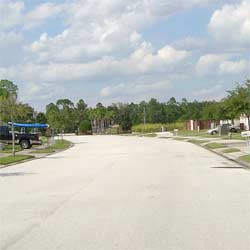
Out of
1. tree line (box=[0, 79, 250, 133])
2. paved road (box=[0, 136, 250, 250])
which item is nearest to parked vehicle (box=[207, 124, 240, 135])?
tree line (box=[0, 79, 250, 133])

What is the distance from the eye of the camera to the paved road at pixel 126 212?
913 centimetres

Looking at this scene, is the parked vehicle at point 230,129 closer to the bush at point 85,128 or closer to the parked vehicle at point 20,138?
the parked vehicle at point 20,138

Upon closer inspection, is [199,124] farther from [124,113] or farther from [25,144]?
[25,144]

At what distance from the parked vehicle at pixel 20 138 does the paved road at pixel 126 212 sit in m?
32.1

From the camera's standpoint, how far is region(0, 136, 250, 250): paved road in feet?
30.0

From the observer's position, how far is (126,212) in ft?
39.3

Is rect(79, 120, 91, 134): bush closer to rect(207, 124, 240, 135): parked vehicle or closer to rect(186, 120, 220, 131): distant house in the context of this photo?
rect(186, 120, 220, 131): distant house

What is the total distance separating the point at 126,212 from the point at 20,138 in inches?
1651

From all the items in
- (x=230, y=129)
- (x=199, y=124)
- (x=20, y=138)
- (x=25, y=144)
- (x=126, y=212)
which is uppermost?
(x=199, y=124)

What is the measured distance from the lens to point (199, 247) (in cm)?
862

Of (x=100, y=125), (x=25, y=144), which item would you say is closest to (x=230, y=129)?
(x=25, y=144)

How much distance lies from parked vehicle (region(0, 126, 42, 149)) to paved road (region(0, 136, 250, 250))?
32.1 metres

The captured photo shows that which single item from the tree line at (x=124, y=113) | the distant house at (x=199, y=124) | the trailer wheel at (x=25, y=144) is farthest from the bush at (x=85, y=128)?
the trailer wheel at (x=25, y=144)

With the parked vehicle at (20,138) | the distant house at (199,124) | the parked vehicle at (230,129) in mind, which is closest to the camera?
the parked vehicle at (20,138)
